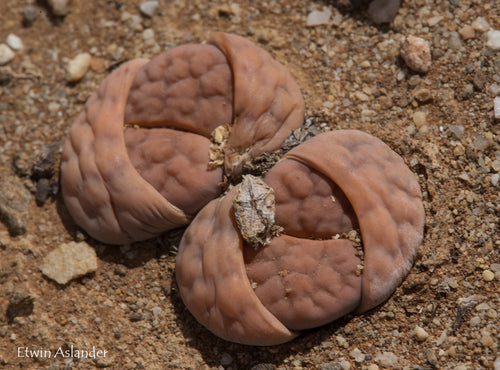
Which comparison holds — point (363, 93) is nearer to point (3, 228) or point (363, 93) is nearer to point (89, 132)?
point (89, 132)

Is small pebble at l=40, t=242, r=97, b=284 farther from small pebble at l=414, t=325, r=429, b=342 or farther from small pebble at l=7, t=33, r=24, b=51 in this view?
small pebble at l=414, t=325, r=429, b=342

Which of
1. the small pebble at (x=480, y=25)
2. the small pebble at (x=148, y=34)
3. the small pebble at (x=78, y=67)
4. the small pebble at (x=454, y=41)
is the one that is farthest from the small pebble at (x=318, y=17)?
the small pebble at (x=78, y=67)

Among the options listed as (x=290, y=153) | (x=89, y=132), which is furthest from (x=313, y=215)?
(x=89, y=132)

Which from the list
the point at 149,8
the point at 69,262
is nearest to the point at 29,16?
the point at 149,8

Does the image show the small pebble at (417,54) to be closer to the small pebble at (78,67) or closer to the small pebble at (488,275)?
the small pebble at (488,275)

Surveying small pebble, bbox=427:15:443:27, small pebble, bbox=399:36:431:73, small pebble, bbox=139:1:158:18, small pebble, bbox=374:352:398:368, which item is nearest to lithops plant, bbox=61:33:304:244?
small pebble, bbox=399:36:431:73
